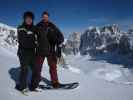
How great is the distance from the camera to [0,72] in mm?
8250

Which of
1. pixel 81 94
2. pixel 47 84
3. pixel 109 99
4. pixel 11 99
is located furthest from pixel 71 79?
pixel 11 99

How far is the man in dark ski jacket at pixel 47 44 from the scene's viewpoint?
23.0 feet

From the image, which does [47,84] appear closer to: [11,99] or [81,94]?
[81,94]

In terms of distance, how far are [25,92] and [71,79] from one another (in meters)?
2.74

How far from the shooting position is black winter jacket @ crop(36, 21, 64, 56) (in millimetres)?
7000

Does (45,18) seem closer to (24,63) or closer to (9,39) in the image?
(24,63)

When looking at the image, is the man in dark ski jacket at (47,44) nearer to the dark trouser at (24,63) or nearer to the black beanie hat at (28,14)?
the dark trouser at (24,63)

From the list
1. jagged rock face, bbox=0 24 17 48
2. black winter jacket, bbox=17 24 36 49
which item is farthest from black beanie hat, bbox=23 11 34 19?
jagged rock face, bbox=0 24 17 48

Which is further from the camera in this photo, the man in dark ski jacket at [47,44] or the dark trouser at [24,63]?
the man in dark ski jacket at [47,44]

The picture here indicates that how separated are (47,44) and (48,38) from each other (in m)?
0.21

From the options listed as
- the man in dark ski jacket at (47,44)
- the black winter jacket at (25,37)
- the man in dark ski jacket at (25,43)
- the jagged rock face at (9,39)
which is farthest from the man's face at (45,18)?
the jagged rock face at (9,39)

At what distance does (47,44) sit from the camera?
7.05 metres

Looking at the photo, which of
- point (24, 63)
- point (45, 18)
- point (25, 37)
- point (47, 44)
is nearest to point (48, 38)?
point (47, 44)

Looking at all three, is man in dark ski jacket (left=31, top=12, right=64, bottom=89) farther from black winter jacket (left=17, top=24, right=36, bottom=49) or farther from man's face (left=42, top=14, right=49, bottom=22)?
black winter jacket (left=17, top=24, right=36, bottom=49)
